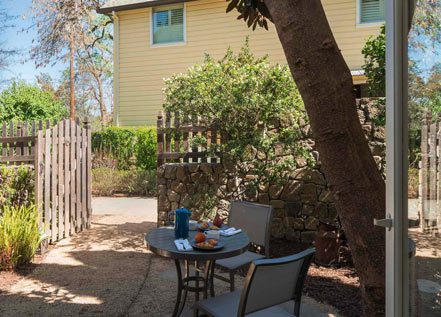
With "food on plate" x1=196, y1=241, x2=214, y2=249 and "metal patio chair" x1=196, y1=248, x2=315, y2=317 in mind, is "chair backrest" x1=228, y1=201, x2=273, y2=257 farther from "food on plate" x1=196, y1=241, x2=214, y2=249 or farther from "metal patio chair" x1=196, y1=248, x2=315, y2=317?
"metal patio chair" x1=196, y1=248, x2=315, y2=317

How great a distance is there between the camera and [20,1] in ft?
63.2

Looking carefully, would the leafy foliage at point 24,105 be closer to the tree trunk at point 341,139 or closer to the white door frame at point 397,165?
the tree trunk at point 341,139

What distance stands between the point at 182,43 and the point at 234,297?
1202cm

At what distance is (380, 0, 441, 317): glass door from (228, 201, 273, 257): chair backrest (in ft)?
6.10

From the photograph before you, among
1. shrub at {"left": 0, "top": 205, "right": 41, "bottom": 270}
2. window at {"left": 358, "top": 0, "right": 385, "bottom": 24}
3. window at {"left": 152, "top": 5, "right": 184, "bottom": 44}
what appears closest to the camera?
shrub at {"left": 0, "top": 205, "right": 41, "bottom": 270}

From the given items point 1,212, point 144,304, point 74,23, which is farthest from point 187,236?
point 74,23

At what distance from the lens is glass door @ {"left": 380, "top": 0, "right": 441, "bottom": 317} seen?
86.3 inches

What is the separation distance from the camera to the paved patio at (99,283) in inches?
163

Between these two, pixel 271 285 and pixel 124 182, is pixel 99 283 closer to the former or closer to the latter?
pixel 271 285

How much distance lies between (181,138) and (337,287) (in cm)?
353

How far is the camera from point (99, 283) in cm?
492

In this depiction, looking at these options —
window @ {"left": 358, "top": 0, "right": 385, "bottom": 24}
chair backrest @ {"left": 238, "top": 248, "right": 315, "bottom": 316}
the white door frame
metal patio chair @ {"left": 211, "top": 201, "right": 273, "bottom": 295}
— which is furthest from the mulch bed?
window @ {"left": 358, "top": 0, "right": 385, "bottom": 24}

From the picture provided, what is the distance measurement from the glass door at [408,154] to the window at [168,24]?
12362 mm

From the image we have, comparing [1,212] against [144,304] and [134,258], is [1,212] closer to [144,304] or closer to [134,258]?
[134,258]
